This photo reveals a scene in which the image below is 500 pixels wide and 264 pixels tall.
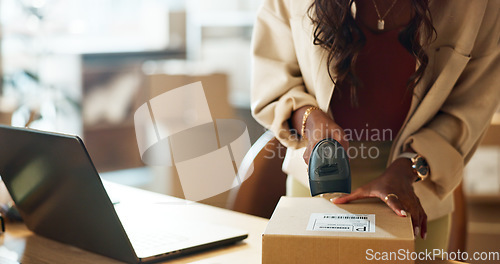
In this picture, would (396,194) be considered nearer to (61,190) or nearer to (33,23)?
(61,190)

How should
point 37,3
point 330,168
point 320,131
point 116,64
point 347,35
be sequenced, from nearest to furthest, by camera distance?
point 330,168
point 320,131
point 347,35
point 37,3
point 116,64

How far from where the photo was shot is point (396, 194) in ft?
3.18

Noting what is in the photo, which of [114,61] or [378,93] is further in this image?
[114,61]

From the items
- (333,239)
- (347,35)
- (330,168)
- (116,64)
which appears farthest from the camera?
(116,64)

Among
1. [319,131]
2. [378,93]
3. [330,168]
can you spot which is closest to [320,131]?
[319,131]

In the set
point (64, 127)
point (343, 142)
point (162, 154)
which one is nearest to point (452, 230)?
point (343, 142)

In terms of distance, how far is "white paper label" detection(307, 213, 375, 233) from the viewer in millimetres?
814

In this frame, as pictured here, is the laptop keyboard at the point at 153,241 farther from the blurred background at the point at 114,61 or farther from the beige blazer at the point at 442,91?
the blurred background at the point at 114,61

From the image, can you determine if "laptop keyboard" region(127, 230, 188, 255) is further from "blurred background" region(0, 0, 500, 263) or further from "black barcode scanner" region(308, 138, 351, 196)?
"blurred background" region(0, 0, 500, 263)

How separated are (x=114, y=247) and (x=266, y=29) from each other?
60cm

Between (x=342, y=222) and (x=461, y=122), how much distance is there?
449 mm

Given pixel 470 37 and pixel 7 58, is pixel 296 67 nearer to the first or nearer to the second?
pixel 470 37

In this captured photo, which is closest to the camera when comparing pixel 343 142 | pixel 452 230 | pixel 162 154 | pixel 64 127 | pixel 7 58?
pixel 343 142

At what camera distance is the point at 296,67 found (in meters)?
1.29
